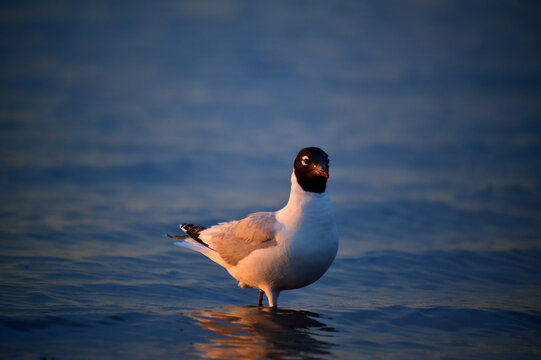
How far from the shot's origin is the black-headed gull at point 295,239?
6.67m

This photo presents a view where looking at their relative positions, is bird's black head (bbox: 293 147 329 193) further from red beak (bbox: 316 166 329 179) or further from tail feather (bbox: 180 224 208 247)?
tail feather (bbox: 180 224 208 247)

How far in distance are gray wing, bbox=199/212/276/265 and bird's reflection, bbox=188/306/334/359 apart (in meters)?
0.60

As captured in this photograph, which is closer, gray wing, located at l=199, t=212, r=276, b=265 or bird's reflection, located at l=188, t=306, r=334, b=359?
bird's reflection, located at l=188, t=306, r=334, b=359

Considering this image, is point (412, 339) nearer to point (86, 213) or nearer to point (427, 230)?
point (427, 230)

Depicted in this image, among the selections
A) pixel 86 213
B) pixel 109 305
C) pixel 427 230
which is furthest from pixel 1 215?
pixel 427 230

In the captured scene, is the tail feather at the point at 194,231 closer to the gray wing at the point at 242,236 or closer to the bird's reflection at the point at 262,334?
the gray wing at the point at 242,236

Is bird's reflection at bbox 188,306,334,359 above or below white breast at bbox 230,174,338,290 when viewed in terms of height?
below

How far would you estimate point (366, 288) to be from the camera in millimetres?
8602

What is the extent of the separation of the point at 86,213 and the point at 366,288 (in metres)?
5.64

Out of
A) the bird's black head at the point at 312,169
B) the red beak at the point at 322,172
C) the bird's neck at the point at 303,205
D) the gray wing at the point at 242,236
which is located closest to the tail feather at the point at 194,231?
the gray wing at the point at 242,236

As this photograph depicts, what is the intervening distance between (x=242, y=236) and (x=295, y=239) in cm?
72


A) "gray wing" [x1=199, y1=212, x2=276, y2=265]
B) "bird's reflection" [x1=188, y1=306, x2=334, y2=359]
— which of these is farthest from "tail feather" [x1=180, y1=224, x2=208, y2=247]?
"bird's reflection" [x1=188, y1=306, x2=334, y2=359]

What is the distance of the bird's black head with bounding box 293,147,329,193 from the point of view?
6.79 metres

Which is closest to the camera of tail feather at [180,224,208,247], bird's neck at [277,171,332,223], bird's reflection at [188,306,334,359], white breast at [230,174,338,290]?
bird's reflection at [188,306,334,359]
